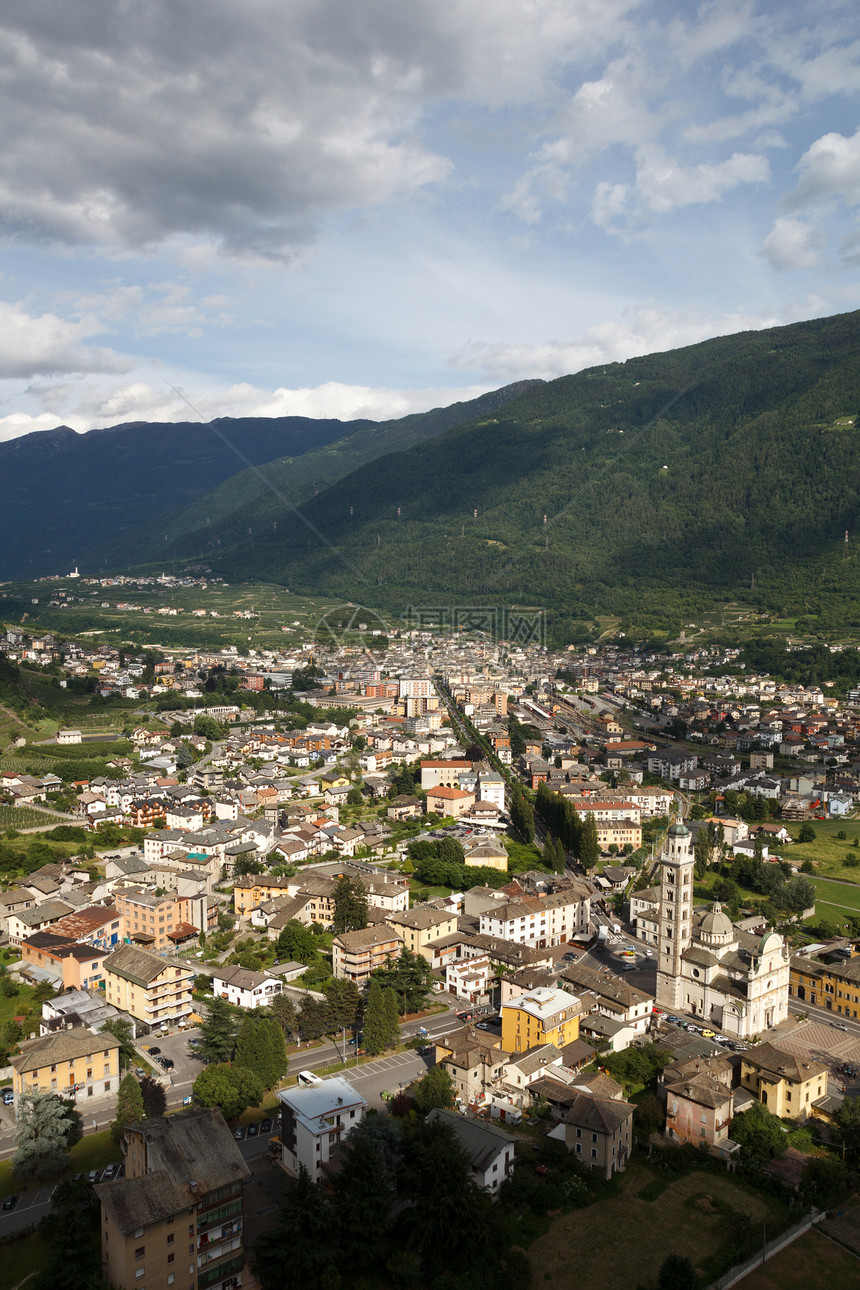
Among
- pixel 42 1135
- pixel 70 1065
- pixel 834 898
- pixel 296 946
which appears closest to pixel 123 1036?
pixel 70 1065

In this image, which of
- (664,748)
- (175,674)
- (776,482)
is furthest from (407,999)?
(776,482)

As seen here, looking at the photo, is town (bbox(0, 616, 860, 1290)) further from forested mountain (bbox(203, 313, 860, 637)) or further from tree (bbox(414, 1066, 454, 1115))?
forested mountain (bbox(203, 313, 860, 637))

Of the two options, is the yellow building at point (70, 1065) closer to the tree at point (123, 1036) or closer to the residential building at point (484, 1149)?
the tree at point (123, 1036)

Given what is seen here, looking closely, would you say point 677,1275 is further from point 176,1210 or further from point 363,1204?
point 176,1210

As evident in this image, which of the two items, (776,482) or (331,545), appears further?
(331,545)

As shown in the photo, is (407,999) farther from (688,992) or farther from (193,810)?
(193,810)
